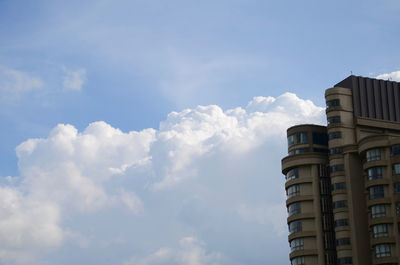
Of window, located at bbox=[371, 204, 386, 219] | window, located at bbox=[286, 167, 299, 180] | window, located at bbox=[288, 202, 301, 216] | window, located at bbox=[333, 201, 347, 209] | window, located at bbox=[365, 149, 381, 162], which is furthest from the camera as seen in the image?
window, located at bbox=[286, 167, 299, 180]

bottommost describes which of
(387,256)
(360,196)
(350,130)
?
(387,256)

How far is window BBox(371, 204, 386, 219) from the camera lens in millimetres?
131375

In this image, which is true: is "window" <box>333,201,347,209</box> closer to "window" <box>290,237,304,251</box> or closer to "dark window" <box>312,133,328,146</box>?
"window" <box>290,237,304,251</box>

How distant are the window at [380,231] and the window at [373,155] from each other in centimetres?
A: 1203

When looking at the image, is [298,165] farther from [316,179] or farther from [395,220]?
[395,220]

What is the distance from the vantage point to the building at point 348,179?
431 ft

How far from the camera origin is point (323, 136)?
147m

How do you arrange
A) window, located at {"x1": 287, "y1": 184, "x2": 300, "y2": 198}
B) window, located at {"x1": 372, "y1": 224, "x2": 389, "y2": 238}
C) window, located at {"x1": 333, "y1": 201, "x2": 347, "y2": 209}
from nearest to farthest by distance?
1. window, located at {"x1": 372, "y1": 224, "x2": 389, "y2": 238}
2. window, located at {"x1": 333, "y1": 201, "x2": 347, "y2": 209}
3. window, located at {"x1": 287, "y1": 184, "x2": 300, "y2": 198}

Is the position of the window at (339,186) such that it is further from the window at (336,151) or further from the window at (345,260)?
the window at (345,260)

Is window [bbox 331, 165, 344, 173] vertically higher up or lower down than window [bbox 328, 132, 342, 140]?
lower down

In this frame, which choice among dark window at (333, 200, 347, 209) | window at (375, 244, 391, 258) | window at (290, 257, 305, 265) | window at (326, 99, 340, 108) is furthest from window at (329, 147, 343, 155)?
window at (290, 257, 305, 265)

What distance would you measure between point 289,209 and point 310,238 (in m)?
7.46

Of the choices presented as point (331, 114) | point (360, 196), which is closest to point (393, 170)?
point (360, 196)

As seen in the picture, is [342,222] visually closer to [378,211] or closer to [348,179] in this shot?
[378,211]
